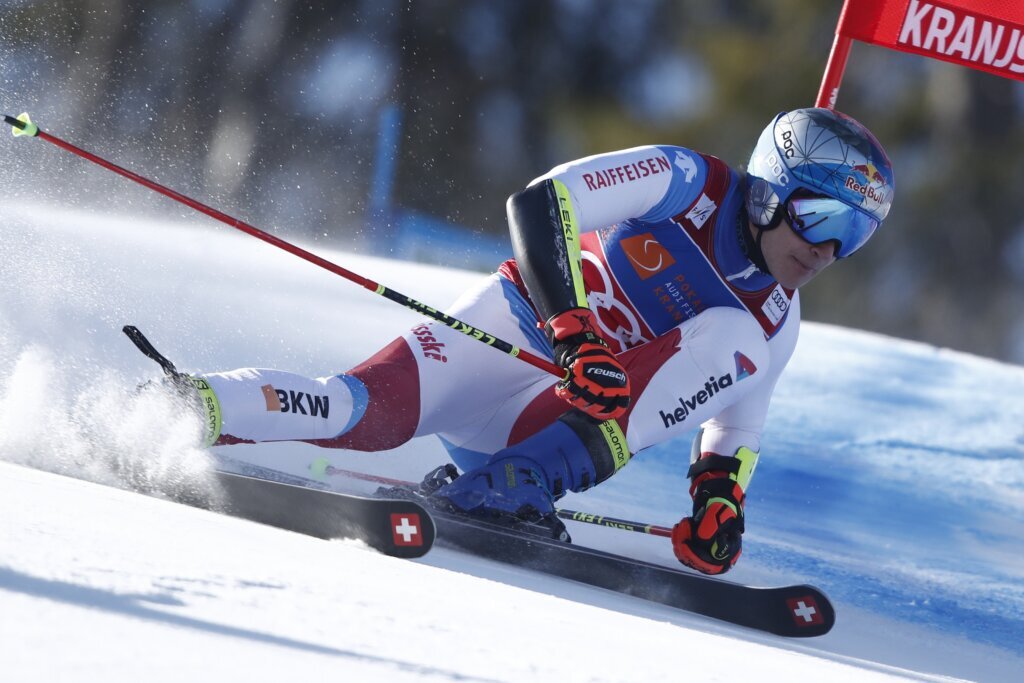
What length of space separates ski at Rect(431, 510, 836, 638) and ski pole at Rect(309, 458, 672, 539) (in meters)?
0.22

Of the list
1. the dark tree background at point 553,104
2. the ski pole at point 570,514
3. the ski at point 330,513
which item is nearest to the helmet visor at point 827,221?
the ski pole at point 570,514

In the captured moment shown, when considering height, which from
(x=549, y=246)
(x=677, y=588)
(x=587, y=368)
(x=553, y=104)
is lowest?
(x=677, y=588)

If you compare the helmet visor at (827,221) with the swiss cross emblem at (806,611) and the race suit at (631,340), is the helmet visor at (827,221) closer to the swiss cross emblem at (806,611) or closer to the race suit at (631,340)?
the race suit at (631,340)

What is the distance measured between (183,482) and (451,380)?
0.68m

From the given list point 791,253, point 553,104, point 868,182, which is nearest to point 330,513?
point 791,253

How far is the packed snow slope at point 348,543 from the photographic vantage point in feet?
4.02

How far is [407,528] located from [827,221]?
116cm

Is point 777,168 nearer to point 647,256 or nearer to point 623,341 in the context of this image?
point 647,256

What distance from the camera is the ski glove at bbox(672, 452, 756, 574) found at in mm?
2686

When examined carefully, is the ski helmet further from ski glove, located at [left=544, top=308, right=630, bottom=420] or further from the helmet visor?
ski glove, located at [left=544, top=308, right=630, bottom=420]

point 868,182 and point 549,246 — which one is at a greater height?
point 868,182

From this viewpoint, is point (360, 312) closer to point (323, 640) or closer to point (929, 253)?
point (323, 640)

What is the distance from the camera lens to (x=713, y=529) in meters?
2.69

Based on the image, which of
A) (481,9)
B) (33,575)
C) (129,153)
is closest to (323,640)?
(33,575)
